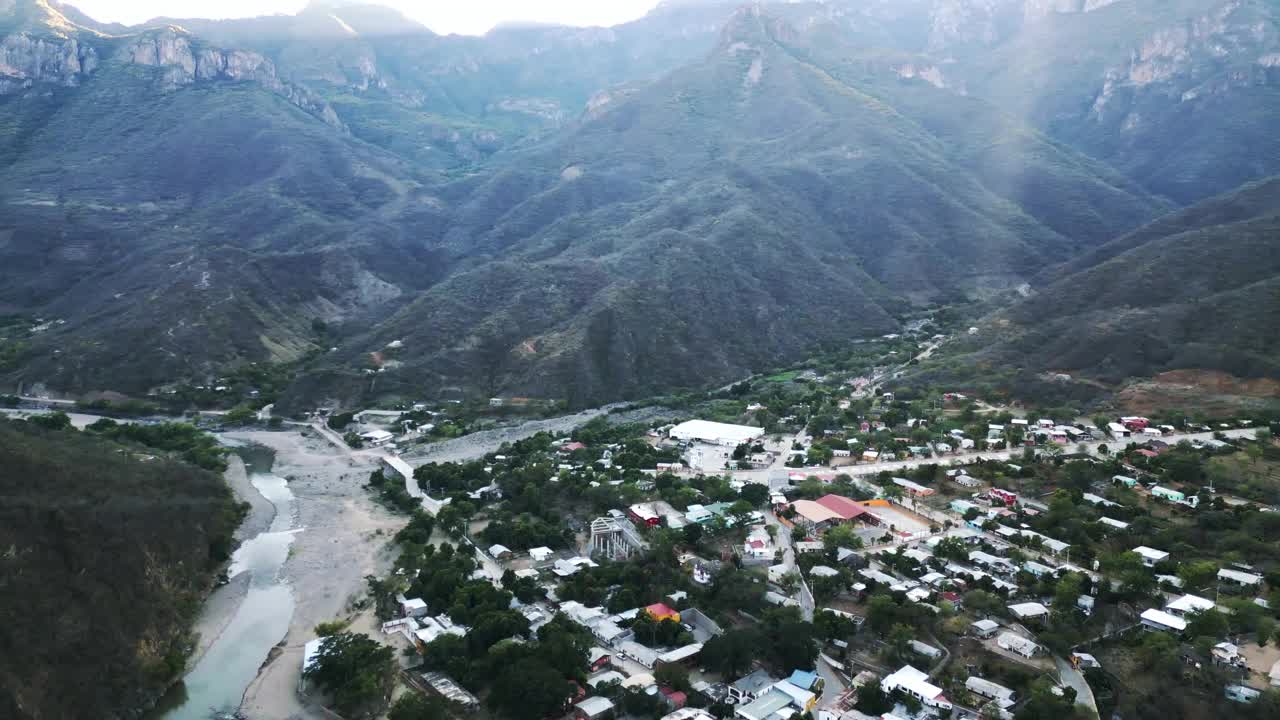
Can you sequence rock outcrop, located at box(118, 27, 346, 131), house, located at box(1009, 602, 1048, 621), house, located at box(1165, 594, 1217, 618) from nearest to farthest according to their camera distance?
house, located at box(1165, 594, 1217, 618)
house, located at box(1009, 602, 1048, 621)
rock outcrop, located at box(118, 27, 346, 131)

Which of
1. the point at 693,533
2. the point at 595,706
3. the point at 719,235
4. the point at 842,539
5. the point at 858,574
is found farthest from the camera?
the point at 719,235

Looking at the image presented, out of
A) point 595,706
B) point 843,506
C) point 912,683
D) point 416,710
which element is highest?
point 912,683

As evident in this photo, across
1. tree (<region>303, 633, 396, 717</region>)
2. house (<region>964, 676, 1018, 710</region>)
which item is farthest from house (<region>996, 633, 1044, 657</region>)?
tree (<region>303, 633, 396, 717</region>)

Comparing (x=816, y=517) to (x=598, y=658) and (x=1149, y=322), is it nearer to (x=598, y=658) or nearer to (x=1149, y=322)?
(x=598, y=658)

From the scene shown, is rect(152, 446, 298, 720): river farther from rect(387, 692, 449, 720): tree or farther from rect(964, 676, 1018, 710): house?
rect(964, 676, 1018, 710): house

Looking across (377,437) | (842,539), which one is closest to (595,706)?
(842,539)

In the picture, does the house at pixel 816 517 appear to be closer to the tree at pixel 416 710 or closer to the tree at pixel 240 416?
the tree at pixel 416 710

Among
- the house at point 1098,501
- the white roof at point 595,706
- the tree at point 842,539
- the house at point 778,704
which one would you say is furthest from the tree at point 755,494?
the white roof at point 595,706
